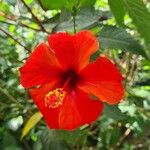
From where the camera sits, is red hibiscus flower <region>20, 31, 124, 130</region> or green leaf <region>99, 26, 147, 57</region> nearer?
red hibiscus flower <region>20, 31, 124, 130</region>

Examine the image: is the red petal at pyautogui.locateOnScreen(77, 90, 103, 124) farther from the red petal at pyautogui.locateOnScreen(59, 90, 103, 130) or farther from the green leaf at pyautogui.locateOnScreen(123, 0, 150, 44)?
the green leaf at pyautogui.locateOnScreen(123, 0, 150, 44)

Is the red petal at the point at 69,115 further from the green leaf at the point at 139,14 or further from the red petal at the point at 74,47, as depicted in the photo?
the green leaf at the point at 139,14

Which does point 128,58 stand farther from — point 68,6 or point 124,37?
point 68,6

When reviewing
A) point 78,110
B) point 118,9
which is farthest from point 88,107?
point 118,9

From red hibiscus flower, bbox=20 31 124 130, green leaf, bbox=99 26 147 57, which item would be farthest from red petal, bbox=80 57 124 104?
green leaf, bbox=99 26 147 57

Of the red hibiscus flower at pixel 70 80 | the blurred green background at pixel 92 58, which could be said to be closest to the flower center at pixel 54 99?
the red hibiscus flower at pixel 70 80

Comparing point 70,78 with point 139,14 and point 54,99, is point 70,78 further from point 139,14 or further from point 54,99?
point 139,14
